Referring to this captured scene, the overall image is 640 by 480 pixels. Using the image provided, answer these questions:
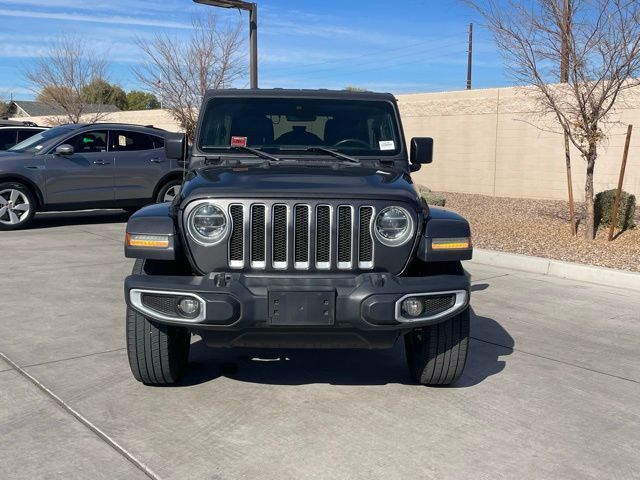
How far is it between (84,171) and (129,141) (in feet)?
3.40

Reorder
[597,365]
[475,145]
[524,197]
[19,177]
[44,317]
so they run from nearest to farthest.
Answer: [597,365] → [44,317] → [19,177] → [524,197] → [475,145]

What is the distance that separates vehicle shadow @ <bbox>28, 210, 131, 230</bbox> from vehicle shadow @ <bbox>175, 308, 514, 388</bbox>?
762 cm

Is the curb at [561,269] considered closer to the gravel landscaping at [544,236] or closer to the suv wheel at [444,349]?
the gravel landscaping at [544,236]

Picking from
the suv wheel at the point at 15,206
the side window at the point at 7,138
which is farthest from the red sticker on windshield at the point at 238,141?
the side window at the point at 7,138

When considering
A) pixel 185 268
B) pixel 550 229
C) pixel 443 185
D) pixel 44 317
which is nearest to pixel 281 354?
pixel 185 268

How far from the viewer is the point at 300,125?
16.4 feet

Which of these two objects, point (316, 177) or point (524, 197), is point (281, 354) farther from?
point (524, 197)

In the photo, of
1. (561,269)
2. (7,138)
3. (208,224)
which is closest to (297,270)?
(208,224)

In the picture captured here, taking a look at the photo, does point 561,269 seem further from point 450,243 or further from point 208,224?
point 208,224

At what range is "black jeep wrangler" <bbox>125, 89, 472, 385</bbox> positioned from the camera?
3.49 meters

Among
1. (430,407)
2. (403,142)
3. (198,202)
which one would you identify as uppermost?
(403,142)

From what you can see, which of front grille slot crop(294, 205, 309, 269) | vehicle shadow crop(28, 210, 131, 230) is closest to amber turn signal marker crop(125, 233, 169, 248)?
front grille slot crop(294, 205, 309, 269)

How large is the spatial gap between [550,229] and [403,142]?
264 inches

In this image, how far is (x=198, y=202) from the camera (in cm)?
371
